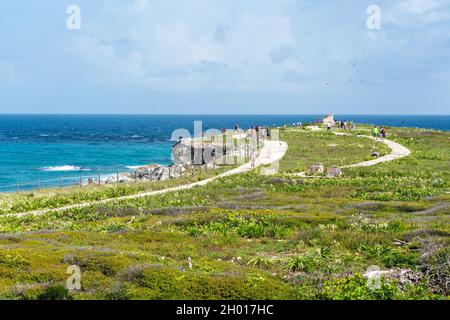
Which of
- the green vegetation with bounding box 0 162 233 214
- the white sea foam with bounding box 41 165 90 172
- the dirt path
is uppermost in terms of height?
the dirt path

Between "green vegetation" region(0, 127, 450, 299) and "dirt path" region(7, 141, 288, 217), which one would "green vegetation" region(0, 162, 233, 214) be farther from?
"dirt path" region(7, 141, 288, 217)

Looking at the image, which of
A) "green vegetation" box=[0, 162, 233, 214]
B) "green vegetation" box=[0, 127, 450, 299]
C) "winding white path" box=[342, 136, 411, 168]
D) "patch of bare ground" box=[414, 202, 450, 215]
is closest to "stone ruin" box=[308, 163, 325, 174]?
"winding white path" box=[342, 136, 411, 168]

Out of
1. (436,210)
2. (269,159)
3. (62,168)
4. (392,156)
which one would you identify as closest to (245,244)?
(436,210)

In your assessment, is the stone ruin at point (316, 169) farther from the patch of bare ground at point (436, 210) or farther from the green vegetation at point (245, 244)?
the patch of bare ground at point (436, 210)

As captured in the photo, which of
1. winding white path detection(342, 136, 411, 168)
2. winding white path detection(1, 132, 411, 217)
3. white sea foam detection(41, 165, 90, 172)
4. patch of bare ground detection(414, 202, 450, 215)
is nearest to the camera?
Result: patch of bare ground detection(414, 202, 450, 215)

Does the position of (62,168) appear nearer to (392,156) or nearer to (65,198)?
(65,198)

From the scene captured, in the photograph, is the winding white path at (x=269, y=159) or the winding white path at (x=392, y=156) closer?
the winding white path at (x=269, y=159)

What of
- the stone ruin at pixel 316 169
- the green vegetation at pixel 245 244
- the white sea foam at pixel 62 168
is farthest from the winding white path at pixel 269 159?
the white sea foam at pixel 62 168

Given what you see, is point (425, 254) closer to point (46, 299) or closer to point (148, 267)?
point (148, 267)

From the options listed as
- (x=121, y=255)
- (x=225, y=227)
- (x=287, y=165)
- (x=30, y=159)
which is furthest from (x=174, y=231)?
(x=30, y=159)
